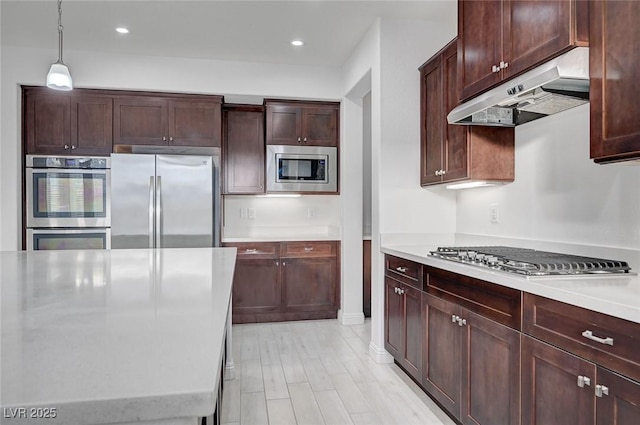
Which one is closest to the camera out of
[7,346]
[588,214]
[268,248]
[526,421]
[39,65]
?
[7,346]

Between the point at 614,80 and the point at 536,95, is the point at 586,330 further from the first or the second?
the point at 536,95

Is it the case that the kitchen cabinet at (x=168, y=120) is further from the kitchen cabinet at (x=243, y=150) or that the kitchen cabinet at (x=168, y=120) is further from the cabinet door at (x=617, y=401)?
the cabinet door at (x=617, y=401)

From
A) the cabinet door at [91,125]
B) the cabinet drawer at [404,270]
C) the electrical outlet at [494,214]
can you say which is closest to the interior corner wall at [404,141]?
the cabinet drawer at [404,270]

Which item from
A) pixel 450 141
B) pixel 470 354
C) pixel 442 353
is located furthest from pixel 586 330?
pixel 450 141

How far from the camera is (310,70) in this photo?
429 cm

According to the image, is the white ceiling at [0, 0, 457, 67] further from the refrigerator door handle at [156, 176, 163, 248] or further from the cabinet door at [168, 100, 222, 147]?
the refrigerator door handle at [156, 176, 163, 248]

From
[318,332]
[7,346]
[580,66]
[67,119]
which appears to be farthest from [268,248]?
[7,346]

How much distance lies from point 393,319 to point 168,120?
2.91m

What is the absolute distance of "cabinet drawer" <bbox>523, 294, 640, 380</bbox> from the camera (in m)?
1.15

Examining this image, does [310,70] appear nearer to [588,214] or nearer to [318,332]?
[318,332]

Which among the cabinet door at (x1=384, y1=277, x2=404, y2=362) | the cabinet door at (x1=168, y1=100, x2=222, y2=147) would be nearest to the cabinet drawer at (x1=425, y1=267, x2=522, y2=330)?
the cabinet door at (x1=384, y1=277, x2=404, y2=362)

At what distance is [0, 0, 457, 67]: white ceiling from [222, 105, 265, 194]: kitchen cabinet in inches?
26.2

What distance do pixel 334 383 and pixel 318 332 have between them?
1.22m

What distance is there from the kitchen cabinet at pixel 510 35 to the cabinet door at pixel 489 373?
1185 mm
